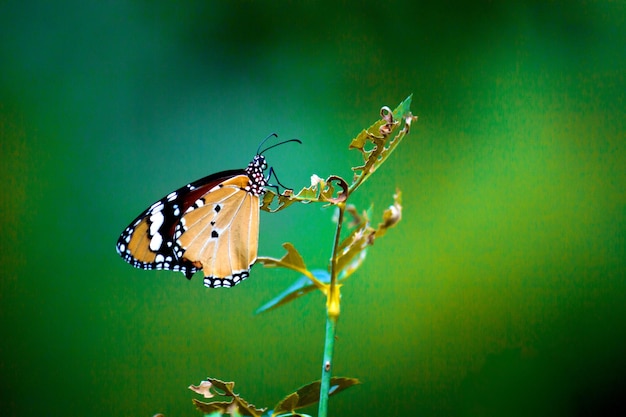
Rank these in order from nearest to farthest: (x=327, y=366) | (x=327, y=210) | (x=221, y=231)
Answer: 1. (x=327, y=366)
2. (x=221, y=231)
3. (x=327, y=210)

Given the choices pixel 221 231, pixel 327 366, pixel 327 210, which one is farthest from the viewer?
pixel 327 210

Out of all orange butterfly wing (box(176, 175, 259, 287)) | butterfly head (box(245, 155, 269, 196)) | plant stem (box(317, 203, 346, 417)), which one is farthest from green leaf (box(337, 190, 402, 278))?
butterfly head (box(245, 155, 269, 196))

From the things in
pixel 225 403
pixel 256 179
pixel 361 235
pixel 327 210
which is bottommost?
pixel 225 403

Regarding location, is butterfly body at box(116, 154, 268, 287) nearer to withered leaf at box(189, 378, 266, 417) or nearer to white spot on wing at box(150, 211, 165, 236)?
white spot on wing at box(150, 211, 165, 236)

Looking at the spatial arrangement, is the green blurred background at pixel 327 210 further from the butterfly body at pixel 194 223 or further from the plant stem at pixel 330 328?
the plant stem at pixel 330 328

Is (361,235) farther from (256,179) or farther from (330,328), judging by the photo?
(256,179)

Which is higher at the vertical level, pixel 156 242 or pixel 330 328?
pixel 156 242

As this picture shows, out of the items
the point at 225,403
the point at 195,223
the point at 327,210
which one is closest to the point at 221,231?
the point at 195,223

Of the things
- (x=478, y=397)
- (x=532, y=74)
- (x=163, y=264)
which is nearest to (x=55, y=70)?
(x=163, y=264)
